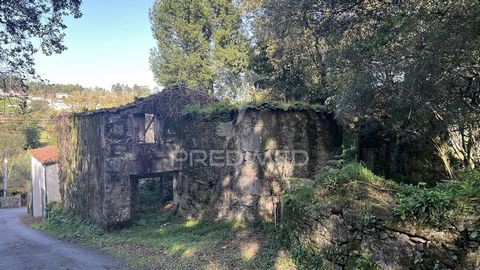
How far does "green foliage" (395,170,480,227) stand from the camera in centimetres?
381

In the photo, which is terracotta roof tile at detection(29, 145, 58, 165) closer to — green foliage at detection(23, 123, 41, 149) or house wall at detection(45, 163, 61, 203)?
house wall at detection(45, 163, 61, 203)

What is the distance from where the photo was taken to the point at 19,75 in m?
7.01

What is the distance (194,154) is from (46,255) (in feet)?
19.3

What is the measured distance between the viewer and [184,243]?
1045 centimetres

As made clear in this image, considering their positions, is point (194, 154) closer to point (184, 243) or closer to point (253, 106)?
point (253, 106)

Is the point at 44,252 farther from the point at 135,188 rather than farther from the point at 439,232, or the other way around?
the point at 439,232

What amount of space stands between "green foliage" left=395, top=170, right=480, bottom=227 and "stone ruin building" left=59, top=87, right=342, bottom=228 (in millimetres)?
5716

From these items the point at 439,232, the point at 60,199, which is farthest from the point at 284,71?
the point at 60,199

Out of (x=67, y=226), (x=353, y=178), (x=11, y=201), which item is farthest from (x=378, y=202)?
(x=11, y=201)

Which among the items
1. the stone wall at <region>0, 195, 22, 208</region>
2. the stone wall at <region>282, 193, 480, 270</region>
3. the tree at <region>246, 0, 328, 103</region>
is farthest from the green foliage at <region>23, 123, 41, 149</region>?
the stone wall at <region>282, 193, 480, 270</region>

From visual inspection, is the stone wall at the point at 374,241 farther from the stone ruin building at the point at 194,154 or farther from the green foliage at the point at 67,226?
the green foliage at the point at 67,226

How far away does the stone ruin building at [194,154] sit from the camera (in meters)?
11.1

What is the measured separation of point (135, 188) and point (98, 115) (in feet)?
10.7

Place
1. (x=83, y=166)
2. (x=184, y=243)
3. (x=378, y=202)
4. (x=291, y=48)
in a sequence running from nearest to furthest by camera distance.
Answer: (x=378, y=202) → (x=184, y=243) → (x=291, y=48) → (x=83, y=166)
